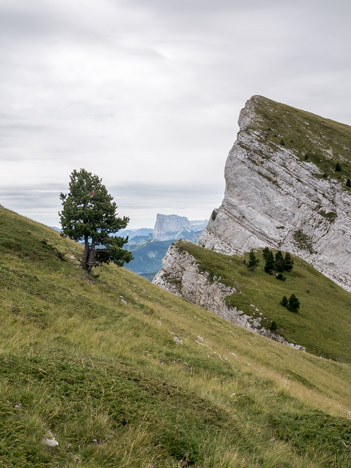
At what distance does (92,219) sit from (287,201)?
3278 inches

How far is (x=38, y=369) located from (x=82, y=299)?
10.7 metres

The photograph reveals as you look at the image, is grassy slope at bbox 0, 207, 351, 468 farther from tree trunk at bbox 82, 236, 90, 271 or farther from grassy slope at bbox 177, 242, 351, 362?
grassy slope at bbox 177, 242, 351, 362

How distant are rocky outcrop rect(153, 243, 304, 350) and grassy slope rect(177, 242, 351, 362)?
1.28m

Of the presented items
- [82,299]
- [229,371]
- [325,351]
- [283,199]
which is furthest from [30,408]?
[283,199]

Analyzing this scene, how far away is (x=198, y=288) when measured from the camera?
6359 cm

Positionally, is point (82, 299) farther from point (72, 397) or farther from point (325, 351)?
point (325, 351)

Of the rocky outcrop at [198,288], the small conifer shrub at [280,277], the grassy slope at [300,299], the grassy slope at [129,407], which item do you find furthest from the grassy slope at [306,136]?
the grassy slope at [129,407]

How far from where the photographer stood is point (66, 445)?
174 inches

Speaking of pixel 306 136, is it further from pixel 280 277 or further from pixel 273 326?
pixel 273 326

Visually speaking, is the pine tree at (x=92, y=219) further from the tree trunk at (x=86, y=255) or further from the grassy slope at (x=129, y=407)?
the grassy slope at (x=129, y=407)

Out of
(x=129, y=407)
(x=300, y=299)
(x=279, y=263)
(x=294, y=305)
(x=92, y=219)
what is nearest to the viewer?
(x=129, y=407)

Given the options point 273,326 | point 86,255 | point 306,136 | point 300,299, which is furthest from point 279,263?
point 306,136

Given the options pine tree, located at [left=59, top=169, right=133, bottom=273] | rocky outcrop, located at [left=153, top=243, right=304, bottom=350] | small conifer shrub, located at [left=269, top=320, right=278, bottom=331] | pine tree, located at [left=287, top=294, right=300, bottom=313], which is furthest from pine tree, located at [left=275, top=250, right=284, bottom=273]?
pine tree, located at [left=59, top=169, right=133, bottom=273]

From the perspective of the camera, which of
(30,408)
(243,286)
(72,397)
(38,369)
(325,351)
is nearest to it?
(30,408)
